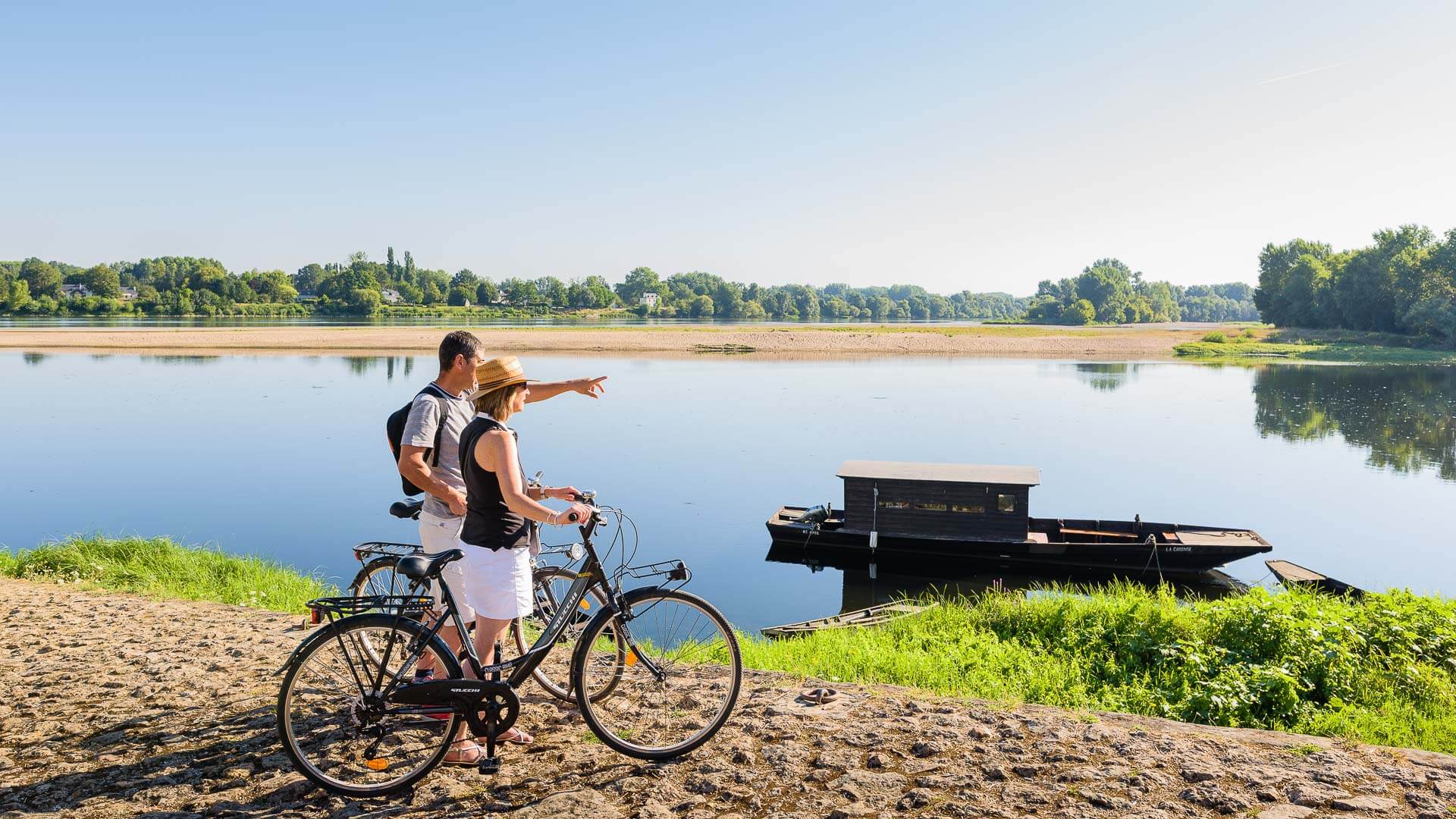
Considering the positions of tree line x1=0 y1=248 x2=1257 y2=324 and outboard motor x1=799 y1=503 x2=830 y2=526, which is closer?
outboard motor x1=799 y1=503 x2=830 y2=526

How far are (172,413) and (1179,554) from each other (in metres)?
34.0

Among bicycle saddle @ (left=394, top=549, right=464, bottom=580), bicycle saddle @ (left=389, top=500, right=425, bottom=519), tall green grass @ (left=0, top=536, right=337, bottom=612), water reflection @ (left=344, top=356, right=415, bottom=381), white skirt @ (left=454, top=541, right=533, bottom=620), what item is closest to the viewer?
bicycle saddle @ (left=394, top=549, right=464, bottom=580)

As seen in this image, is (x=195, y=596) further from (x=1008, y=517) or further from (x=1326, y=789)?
(x=1008, y=517)

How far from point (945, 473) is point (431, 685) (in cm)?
1341

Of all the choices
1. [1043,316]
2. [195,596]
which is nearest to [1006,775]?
[195,596]

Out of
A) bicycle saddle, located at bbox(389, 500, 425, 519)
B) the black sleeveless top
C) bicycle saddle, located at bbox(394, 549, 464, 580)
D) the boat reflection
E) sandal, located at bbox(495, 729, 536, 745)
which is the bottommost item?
the boat reflection

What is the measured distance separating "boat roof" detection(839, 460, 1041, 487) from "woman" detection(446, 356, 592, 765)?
12.3 metres

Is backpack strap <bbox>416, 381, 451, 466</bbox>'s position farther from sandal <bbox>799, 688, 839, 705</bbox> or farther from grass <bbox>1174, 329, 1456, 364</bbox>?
grass <bbox>1174, 329, 1456, 364</bbox>

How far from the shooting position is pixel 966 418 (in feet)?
114

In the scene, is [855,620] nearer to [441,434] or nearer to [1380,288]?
[441,434]

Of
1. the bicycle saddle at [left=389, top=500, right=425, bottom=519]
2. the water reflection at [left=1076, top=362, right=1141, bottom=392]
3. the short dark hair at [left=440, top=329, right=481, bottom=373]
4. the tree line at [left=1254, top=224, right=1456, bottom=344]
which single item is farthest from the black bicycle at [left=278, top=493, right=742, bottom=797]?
the tree line at [left=1254, top=224, right=1456, bottom=344]

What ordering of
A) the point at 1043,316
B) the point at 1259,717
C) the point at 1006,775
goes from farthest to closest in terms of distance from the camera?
the point at 1043,316 < the point at 1259,717 < the point at 1006,775

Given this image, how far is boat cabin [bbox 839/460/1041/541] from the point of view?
52.0 feet

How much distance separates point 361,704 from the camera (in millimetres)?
4445
